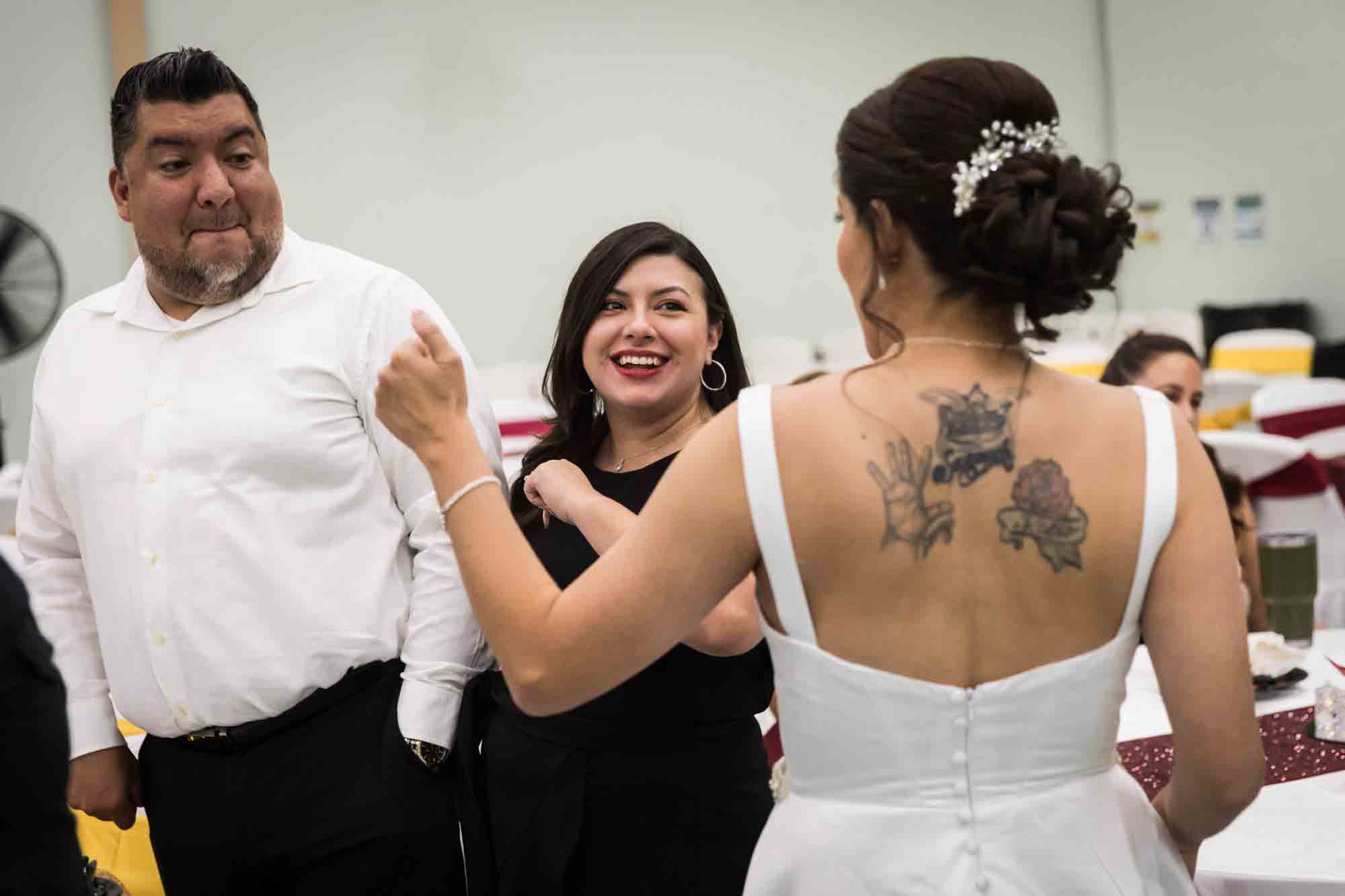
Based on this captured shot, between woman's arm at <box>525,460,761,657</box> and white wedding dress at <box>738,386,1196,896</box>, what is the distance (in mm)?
418

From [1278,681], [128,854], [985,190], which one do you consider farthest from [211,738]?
[1278,681]

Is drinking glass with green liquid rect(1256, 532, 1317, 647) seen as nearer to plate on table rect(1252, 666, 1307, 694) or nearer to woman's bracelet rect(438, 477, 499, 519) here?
plate on table rect(1252, 666, 1307, 694)

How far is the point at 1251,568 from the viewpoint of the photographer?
307 cm

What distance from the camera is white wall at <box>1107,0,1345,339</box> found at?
958 centimetres

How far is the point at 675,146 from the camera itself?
10.1 m

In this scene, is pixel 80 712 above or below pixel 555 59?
below

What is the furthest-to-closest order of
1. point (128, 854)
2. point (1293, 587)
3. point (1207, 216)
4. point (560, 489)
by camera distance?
point (1207, 216) < point (1293, 587) < point (128, 854) < point (560, 489)

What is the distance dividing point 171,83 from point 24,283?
6316mm

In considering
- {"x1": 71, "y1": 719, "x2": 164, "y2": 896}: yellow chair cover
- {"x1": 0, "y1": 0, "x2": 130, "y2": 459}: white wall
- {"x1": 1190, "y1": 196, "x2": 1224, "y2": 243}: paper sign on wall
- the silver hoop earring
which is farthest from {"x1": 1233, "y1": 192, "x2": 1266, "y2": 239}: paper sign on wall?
{"x1": 71, "y1": 719, "x2": 164, "y2": 896}: yellow chair cover

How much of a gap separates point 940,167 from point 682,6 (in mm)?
9284

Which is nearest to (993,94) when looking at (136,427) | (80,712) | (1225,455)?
(136,427)

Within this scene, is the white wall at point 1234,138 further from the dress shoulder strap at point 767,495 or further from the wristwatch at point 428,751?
the dress shoulder strap at point 767,495

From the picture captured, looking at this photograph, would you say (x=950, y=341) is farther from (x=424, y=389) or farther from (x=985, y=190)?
(x=424, y=389)

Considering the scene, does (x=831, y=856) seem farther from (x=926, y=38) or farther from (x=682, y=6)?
(x=926, y=38)
